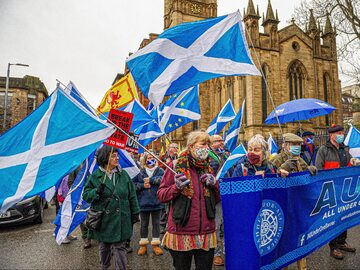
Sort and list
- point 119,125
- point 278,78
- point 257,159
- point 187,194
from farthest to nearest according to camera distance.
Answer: point 278,78 → point 119,125 → point 257,159 → point 187,194

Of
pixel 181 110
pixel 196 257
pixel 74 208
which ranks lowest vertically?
pixel 196 257

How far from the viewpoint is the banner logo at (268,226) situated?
9.65ft

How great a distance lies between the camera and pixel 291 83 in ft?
102

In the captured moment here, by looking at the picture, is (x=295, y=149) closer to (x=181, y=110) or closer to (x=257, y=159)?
(x=257, y=159)

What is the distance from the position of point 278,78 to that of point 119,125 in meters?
28.4

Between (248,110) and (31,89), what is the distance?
25.1 metres

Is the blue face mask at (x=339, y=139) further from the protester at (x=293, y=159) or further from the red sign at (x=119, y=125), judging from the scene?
the red sign at (x=119, y=125)

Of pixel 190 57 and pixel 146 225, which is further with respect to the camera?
pixel 146 225

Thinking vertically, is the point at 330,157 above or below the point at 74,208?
above

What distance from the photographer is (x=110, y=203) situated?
359cm

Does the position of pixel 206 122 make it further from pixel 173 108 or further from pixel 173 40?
pixel 173 40

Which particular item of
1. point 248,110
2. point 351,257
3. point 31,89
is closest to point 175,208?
point 351,257

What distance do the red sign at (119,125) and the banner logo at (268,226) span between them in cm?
187

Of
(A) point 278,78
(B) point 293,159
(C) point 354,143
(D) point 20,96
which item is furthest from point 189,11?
(B) point 293,159
